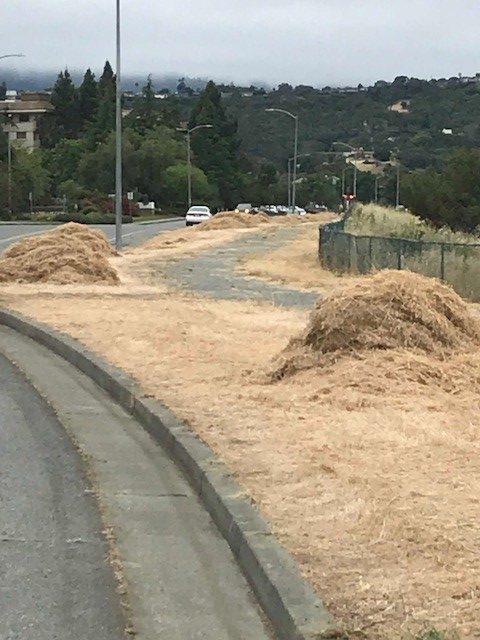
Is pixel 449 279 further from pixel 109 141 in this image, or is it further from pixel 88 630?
pixel 109 141

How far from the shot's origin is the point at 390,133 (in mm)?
151375

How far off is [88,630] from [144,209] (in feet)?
313

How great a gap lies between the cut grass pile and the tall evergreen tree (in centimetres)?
6865

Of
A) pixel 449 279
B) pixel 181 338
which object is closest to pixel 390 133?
pixel 449 279

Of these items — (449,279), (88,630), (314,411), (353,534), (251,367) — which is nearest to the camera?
(88,630)

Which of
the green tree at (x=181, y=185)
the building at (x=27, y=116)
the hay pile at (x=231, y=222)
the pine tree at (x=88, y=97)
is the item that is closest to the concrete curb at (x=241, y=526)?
the hay pile at (x=231, y=222)

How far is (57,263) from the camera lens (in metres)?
23.9

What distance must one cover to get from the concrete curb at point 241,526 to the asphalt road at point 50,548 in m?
0.68

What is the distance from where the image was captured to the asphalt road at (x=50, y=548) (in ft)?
18.2

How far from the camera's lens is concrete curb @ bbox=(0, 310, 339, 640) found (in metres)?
5.14

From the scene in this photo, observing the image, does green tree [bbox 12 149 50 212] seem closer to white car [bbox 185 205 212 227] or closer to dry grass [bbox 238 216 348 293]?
white car [bbox 185 205 212 227]

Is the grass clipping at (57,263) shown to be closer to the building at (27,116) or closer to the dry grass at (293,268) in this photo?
the dry grass at (293,268)

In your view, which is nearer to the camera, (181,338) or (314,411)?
(314,411)

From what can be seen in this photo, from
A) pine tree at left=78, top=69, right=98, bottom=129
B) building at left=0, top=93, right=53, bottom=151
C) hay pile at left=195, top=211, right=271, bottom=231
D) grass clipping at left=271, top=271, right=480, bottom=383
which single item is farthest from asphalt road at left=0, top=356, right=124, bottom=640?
building at left=0, top=93, right=53, bottom=151
